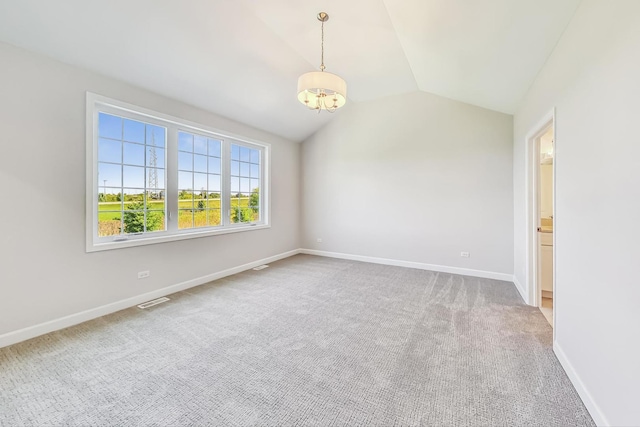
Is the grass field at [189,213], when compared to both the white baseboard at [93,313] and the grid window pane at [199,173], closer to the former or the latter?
the grid window pane at [199,173]

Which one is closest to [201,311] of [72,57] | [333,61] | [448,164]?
[72,57]

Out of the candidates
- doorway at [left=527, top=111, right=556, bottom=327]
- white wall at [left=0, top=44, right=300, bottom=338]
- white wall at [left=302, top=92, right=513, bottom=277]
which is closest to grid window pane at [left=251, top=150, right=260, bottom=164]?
white wall at [left=302, top=92, right=513, bottom=277]

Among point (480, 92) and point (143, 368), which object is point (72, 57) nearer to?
point (143, 368)

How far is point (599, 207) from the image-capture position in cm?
156

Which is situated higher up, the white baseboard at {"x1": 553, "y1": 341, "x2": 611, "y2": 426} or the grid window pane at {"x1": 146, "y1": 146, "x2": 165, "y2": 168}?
the grid window pane at {"x1": 146, "y1": 146, "x2": 165, "y2": 168}

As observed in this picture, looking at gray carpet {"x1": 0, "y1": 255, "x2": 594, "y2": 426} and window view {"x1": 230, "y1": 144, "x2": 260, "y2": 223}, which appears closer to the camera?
gray carpet {"x1": 0, "y1": 255, "x2": 594, "y2": 426}

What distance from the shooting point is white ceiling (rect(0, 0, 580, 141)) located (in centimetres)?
221

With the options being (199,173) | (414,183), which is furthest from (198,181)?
(414,183)

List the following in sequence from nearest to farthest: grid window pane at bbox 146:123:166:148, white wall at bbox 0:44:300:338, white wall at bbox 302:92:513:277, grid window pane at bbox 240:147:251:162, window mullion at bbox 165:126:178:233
→ white wall at bbox 0:44:300:338 → grid window pane at bbox 146:123:166:148 → window mullion at bbox 165:126:178:233 → white wall at bbox 302:92:513:277 → grid window pane at bbox 240:147:251:162

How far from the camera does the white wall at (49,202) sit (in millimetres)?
2320

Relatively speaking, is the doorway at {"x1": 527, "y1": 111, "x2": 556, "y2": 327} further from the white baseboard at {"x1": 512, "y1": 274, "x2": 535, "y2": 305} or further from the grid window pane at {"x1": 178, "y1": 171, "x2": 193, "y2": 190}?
the grid window pane at {"x1": 178, "y1": 171, "x2": 193, "y2": 190}

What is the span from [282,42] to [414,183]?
3.17 metres

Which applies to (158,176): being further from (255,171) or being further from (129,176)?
(255,171)

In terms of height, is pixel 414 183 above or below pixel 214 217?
above
